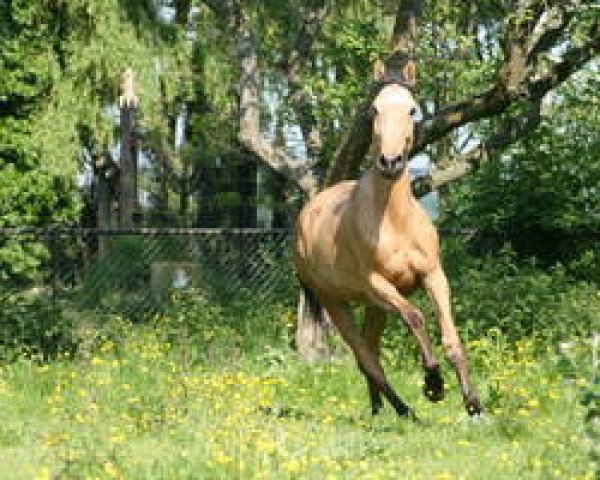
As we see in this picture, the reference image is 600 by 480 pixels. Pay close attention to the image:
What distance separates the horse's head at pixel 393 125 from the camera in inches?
309

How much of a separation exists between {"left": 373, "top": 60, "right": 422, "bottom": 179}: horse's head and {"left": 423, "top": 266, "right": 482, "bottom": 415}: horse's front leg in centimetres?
87

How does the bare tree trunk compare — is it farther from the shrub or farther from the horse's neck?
the horse's neck

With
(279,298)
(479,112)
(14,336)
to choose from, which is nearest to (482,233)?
(279,298)

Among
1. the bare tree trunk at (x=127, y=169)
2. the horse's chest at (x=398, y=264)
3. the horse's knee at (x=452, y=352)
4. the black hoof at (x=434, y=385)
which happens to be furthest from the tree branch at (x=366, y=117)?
the bare tree trunk at (x=127, y=169)

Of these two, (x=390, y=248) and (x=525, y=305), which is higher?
(x=390, y=248)

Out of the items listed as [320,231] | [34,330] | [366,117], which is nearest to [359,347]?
[320,231]

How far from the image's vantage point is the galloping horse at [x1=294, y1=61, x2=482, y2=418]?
26.6 feet

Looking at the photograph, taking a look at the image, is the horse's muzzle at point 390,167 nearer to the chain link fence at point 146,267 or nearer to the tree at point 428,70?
the tree at point 428,70

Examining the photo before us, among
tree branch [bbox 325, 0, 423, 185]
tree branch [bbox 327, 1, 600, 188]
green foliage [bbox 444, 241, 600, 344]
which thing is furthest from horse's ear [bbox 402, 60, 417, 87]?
green foliage [bbox 444, 241, 600, 344]

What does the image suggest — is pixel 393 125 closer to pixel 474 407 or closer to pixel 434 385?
pixel 434 385

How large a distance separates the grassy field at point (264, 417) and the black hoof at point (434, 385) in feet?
0.76

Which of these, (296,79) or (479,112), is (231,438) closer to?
(479,112)

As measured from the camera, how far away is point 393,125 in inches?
315

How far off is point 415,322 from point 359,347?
4.31ft
